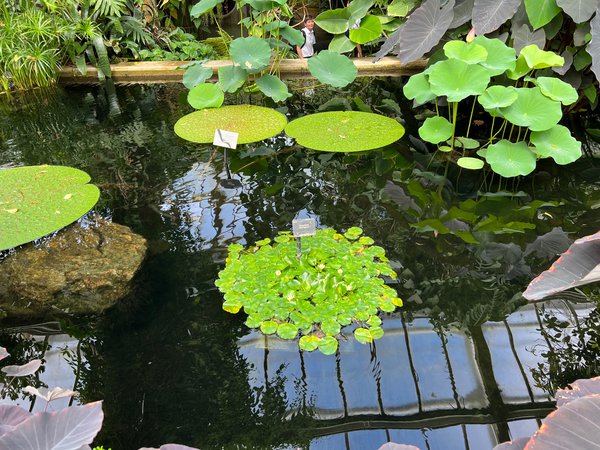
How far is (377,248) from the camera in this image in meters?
2.65

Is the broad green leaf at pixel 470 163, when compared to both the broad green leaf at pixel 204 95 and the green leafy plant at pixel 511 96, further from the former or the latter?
the broad green leaf at pixel 204 95

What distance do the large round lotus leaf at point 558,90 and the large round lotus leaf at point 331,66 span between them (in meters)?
1.38

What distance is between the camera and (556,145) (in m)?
3.08

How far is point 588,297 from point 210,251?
5.77 feet

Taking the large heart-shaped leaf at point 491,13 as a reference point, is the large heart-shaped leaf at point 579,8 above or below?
above

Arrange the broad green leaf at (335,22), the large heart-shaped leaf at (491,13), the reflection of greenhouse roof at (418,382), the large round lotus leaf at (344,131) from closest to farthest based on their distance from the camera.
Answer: the reflection of greenhouse roof at (418,382) < the large heart-shaped leaf at (491,13) < the large round lotus leaf at (344,131) < the broad green leaf at (335,22)

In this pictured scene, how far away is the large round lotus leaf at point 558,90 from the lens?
304 centimetres

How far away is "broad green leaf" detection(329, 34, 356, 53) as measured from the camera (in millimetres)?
4789

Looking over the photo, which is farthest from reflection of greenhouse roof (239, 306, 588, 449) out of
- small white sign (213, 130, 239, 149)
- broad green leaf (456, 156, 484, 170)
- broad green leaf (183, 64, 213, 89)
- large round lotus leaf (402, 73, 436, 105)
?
broad green leaf (183, 64, 213, 89)

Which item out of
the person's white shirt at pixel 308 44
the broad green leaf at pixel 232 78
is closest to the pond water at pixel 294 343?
the broad green leaf at pixel 232 78

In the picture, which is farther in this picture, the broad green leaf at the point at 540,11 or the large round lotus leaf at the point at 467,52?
the broad green leaf at the point at 540,11

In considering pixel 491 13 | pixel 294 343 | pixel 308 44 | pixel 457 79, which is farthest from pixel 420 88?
pixel 308 44

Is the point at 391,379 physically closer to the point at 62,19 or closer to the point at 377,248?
the point at 377,248

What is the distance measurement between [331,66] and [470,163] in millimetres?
1387
